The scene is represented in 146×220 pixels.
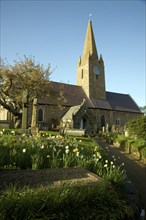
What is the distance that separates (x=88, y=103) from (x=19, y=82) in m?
17.2

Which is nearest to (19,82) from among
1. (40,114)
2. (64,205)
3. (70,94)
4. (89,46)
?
(40,114)

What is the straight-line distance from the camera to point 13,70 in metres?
21.0

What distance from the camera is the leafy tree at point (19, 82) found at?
20688 millimetres

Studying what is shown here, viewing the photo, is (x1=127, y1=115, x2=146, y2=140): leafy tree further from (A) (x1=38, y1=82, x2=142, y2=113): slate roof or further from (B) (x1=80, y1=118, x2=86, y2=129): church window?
(A) (x1=38, y1=82, x2=142, y2=113): slate roof

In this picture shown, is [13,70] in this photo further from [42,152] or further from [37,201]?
[37,201]

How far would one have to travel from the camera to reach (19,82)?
2117 cm

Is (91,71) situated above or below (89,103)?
above

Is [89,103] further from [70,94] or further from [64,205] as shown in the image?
[64,205]

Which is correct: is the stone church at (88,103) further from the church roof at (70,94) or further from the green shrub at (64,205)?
the green shrub at (64,205)

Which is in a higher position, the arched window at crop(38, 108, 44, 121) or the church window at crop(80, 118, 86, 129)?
the arched window at crop(38, 108, 44, 121)

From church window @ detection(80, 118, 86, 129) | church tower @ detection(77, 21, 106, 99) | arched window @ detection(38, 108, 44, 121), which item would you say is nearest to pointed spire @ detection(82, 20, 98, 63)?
church tower @ detection(77, 21, 106, 99)

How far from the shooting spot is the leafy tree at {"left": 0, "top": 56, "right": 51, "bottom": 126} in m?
20.7

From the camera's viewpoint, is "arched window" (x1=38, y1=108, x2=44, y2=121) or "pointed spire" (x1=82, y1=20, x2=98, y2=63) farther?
"pointed spire" (x1=82, y1=20, x2=98, y2=63)

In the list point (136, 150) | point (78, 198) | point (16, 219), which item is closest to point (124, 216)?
point (78, 198)
